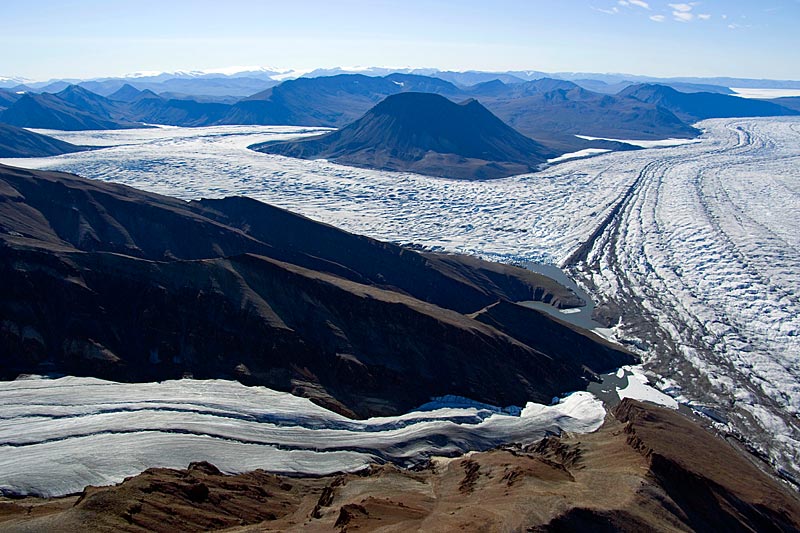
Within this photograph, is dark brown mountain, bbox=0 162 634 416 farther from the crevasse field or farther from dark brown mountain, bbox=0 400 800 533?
dark brown mountain, bbox=0 400 800 533

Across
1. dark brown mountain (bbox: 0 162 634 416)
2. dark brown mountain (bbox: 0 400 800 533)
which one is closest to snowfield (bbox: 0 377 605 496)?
dark brown mountain (bbox: 0 400 800 533)

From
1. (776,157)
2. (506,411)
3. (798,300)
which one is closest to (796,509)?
(506,411)

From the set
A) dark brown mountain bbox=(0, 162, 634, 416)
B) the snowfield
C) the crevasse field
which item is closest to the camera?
the snowfield

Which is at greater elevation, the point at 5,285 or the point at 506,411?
the point at 5,285

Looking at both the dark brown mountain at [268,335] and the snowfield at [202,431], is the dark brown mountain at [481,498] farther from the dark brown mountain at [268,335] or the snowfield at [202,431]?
the dark brown mountain at [268,335]

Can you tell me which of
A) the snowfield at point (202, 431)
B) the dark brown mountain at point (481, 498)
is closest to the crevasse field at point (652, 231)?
the snowfield at point (202, 431)

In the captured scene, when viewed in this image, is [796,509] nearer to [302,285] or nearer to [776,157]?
[302,285]
